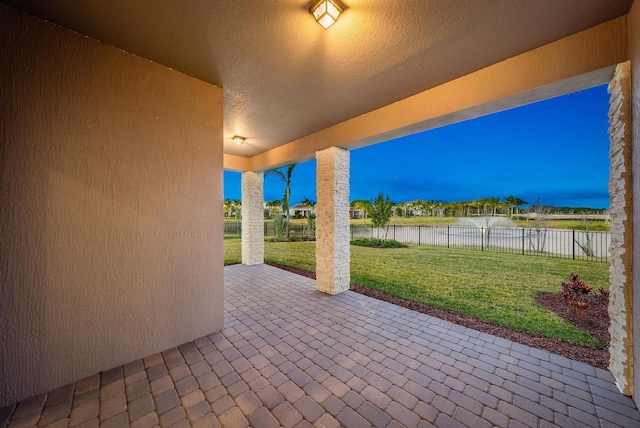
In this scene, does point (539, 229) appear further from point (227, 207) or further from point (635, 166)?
point (227, 207)

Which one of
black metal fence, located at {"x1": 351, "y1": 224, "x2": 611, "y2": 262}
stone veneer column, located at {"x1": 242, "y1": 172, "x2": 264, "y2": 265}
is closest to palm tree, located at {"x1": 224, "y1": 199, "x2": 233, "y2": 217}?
black metal fence, located at {"x1": 351, "y1": 224, "x2": 611, "y2": 262}

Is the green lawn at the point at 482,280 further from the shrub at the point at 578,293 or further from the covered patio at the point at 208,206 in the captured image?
the covered patio at the point at 208,206

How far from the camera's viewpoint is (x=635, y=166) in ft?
6.03

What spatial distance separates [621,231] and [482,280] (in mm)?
3860

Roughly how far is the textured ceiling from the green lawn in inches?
143

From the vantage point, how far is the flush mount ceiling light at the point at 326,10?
1746 mm

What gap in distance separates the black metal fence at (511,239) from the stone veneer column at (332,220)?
602 centimetres

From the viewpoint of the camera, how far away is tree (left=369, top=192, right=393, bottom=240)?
11.4 m

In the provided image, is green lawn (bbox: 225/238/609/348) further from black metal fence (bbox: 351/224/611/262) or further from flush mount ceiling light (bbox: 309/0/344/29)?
flush mount ceiling light (bbox: 309/0/344/29)

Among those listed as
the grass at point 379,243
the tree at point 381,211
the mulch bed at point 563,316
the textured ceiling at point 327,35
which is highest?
the textured ceiling at point 327,35

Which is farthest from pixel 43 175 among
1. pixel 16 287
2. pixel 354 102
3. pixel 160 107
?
pixel 354 102

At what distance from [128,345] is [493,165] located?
4216 centimetres

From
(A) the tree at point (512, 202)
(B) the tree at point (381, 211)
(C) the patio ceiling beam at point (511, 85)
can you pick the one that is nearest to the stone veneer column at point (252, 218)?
(C) the patio ceiling beam at point (511, 85)

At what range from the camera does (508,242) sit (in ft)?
30.9
